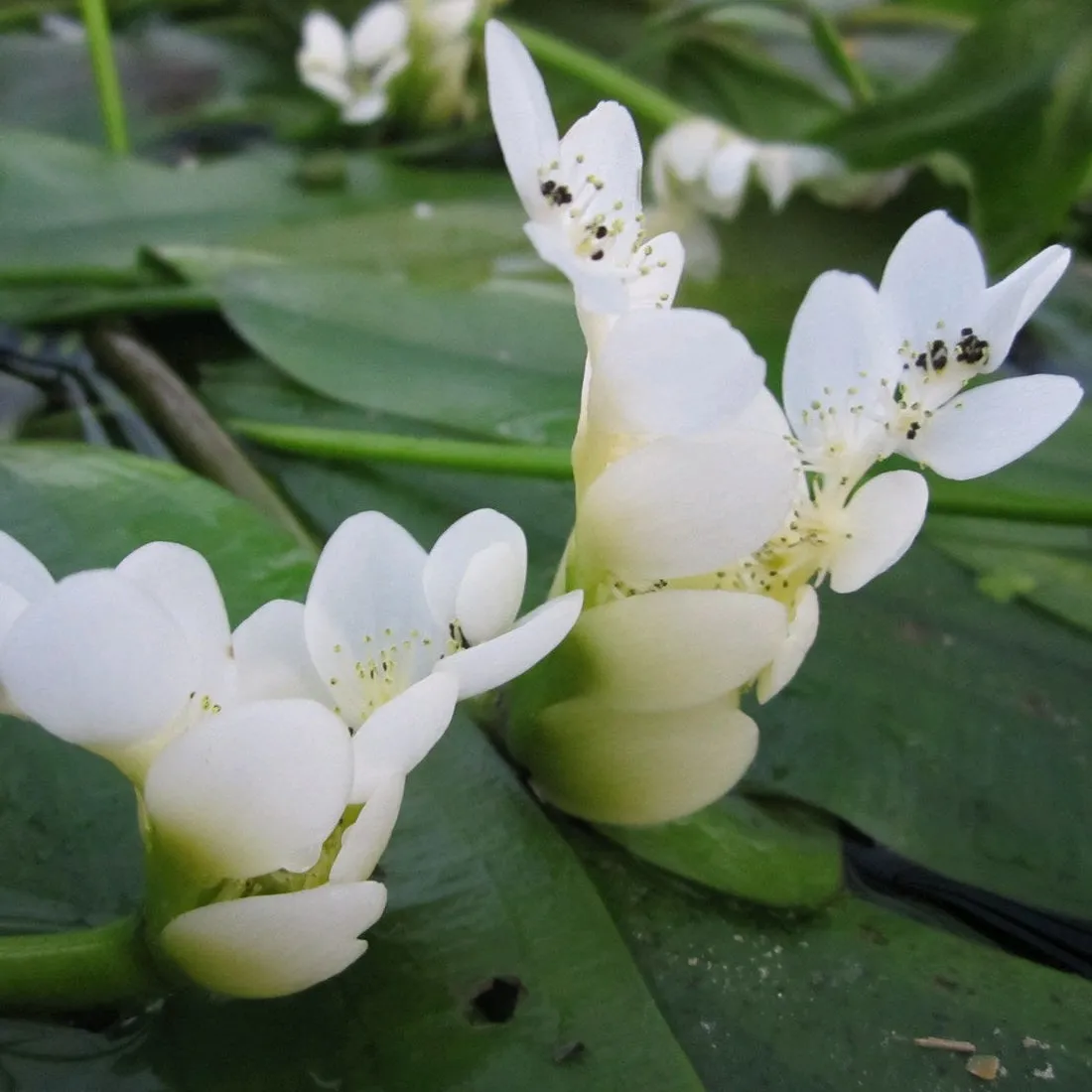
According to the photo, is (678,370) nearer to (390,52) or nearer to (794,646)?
(794,646)

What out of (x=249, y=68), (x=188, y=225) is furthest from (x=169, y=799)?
(x=249, y=68)

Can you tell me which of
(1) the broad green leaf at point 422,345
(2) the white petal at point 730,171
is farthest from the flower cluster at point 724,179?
(1) the broad green leaf at point 422,345

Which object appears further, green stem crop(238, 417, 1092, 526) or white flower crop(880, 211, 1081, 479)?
green stem crop(238, 417, 1092, 526)

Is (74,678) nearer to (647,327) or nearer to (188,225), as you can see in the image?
(647,327)

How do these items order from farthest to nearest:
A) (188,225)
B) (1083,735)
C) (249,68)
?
(249,68), (188,225), (1083,735)

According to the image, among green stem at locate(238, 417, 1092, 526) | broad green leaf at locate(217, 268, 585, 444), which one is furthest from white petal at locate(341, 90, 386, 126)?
green stem at locate(238, 417, 1092, 526)

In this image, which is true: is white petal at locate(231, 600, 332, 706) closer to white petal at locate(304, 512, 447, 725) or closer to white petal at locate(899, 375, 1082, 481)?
white petal at locate(304, 512, 447, 725)
